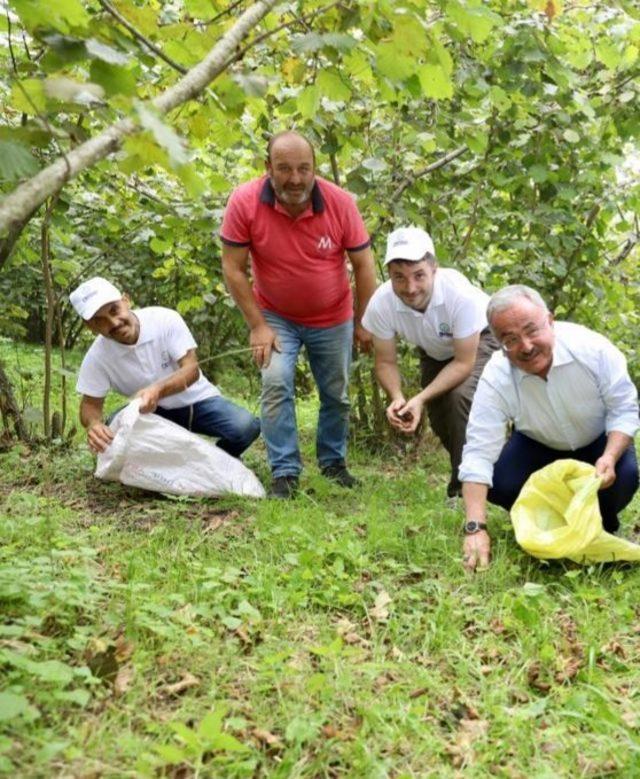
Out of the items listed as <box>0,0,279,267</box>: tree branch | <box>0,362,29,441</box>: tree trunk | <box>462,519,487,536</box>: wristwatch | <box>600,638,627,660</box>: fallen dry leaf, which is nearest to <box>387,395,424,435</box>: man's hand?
<box>462,519,487,536</box>: wristwatch

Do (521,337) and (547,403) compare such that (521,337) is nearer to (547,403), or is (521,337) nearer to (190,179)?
(547,403)

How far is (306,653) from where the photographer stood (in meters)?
2.34

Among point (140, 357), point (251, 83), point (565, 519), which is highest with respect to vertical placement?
point (251, 83)

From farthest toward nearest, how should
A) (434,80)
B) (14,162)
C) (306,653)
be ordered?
(306,653)
(434,80)
(14,162)

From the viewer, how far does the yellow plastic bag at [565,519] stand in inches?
112

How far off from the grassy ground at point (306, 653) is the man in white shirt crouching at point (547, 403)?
0.30m

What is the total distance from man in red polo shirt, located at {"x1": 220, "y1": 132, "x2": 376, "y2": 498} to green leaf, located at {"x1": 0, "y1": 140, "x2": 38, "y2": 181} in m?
2.18

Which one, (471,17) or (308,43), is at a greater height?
(471,17)

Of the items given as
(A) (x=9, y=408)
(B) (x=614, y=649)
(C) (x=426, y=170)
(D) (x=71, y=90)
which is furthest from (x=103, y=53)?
(A) (x=9, y=408)

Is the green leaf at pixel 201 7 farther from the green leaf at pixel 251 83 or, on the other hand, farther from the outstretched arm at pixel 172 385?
the outstretched arm at pixel 172 385

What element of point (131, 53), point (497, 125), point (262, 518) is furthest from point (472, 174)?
point (131, 53)

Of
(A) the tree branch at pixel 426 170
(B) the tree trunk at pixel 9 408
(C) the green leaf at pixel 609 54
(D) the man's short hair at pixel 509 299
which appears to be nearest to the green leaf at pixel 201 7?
(D) the man's short hair at pixel 509 299

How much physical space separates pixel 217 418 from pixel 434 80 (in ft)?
8.13

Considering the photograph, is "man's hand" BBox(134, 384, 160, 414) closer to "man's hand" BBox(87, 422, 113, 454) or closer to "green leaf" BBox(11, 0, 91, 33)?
"man's hand" BBox(87, 422, 113, 454)
